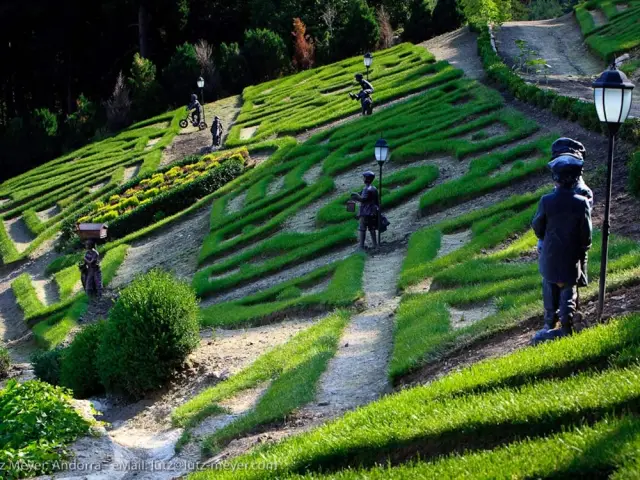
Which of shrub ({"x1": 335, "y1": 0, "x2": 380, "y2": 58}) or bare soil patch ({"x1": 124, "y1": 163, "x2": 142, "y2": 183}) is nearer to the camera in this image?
bare soil patch ({"x1": 124, "y1": 163, "x2": 142, "y2": 183})

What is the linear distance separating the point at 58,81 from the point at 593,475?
191 feet

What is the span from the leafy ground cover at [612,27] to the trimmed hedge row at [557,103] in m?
4.69

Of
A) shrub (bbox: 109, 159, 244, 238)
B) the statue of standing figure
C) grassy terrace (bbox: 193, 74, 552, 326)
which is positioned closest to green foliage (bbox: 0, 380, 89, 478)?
grassy terrace (bbox: 193, 74, 552, 326)

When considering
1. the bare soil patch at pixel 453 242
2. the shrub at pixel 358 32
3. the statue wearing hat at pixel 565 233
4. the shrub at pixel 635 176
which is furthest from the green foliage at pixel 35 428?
the shrub at pixel 358 32

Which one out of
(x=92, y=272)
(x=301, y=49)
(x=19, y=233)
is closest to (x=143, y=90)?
(x=301, y=49)

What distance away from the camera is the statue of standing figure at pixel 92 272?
2458cm

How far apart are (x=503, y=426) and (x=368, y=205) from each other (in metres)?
12.6

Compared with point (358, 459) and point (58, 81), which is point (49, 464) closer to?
point (358, 459)

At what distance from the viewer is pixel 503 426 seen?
757cm

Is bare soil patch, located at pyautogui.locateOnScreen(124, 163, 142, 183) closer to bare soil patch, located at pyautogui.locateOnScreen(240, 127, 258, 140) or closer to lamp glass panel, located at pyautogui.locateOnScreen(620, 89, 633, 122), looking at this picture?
bare soil patch, located at pyautogui.locateOnScreen(240, 127, 258, 140)

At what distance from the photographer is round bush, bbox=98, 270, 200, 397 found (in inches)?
599

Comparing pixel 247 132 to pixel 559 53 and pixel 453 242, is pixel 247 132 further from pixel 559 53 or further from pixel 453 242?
pixel 453 242

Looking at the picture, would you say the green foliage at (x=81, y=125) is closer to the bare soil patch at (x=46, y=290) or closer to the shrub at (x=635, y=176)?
the bare soil patch at (x=46, y=290)

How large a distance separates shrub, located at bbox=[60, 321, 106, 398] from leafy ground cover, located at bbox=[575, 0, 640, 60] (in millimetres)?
27018
